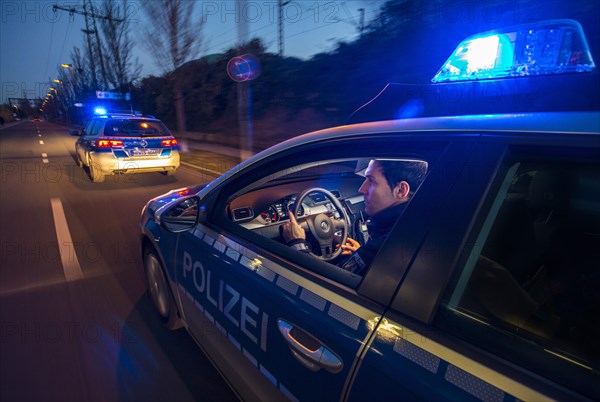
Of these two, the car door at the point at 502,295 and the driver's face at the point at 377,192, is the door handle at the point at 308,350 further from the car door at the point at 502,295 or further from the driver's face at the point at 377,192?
the driver's face at the point at 377,192

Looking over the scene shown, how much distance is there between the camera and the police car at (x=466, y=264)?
87 centimetres

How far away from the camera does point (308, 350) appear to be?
116 cm

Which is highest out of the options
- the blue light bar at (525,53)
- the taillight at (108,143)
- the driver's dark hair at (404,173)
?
the blue light bar at (525,53)

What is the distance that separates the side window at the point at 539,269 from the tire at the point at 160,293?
6.48 feet

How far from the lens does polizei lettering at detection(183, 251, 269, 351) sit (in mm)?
1425

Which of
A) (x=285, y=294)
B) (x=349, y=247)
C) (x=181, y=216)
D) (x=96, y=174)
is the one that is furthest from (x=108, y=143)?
(x=285, y=294)

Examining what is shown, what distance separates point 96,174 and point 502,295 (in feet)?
28.4

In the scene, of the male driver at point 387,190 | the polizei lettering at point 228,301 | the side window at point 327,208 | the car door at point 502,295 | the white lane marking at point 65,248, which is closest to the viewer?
the car door at point 502,295

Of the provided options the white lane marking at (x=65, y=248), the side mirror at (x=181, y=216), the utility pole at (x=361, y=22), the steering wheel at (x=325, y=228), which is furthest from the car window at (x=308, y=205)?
the utility pole at (x=361, y=22)

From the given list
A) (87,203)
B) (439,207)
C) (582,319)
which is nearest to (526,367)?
(582,319)

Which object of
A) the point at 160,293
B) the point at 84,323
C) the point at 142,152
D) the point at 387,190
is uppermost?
the point at 387,190

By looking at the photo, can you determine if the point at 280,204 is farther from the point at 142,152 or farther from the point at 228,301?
the point at 142,152

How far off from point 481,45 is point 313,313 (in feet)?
4.02

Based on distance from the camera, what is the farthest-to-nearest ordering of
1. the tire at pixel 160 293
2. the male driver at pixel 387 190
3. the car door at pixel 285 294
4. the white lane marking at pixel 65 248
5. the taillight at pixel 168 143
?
the taillight at pixel 168 143, the white lane marking at pixel 65 248, the tire at pixel 160 293, the male driver at pixel 387 190, the car door at pixel 285 294
